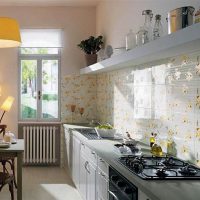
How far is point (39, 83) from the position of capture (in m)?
6.45

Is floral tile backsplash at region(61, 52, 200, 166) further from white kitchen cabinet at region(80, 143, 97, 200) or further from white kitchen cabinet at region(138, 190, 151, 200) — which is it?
white kitchen cabinet at region(138, 190, 151, 200)

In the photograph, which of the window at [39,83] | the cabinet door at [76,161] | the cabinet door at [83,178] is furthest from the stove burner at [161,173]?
the window at [39,83]

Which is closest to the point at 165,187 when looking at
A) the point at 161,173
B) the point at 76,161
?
the point at 161,173

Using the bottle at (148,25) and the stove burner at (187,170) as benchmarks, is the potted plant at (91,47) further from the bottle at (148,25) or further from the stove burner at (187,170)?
the stove burner at (187,170)

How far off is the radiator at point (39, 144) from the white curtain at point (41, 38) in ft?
4.79

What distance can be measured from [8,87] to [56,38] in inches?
48.3

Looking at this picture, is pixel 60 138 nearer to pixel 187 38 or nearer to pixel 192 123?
pixel 192 123

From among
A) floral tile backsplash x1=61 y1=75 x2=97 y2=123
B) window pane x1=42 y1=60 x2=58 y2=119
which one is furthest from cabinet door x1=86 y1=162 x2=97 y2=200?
window pane x1=42 y1=60 x2=58 y2=119

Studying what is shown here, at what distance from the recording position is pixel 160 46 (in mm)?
2521

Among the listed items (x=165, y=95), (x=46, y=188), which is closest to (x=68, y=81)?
(x=46, y=188)

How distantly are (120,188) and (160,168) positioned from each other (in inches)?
12.6

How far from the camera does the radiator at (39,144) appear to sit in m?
6.37

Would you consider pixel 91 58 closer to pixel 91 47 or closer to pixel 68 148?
pixel 91 47

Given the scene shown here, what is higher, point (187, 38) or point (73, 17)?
point (73, 17)
